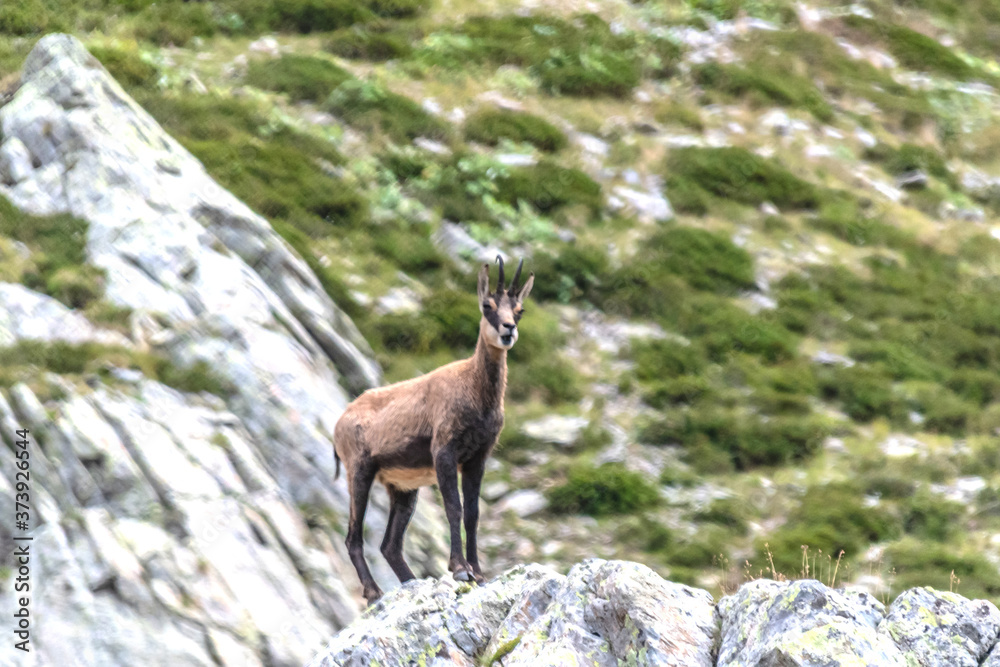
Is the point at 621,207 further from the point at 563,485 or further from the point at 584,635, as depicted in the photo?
the point at 584,635

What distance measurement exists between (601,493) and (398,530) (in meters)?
5.57

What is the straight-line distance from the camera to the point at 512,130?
2608cm

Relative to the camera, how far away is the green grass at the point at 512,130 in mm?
25609

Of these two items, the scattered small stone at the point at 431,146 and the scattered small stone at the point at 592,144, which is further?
the scattered small stone at the point at 592,144

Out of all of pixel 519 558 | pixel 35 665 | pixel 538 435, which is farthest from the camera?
pixel 538 435

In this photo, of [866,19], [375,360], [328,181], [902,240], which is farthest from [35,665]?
[866,19]

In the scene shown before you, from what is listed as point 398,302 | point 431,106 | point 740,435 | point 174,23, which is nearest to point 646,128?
point 431,106

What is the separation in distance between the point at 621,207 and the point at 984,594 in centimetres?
1298

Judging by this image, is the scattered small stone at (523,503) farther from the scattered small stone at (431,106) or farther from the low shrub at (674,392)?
the scattered small stone at (431,106)

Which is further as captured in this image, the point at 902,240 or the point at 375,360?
the point at 902,240

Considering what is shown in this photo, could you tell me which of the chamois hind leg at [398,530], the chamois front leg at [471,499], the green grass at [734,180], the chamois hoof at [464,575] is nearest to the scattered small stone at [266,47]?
the green grass at [734,180]

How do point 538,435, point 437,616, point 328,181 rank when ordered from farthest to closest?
point 328,181 < point 538,435 < point 437,616

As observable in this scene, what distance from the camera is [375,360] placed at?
706 inches

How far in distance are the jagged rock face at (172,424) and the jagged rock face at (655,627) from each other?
2.80m
